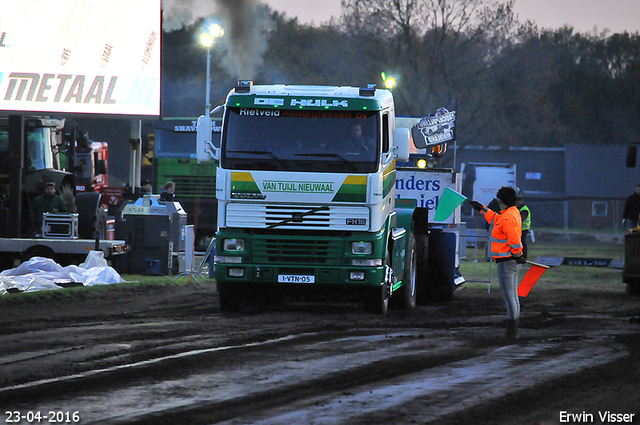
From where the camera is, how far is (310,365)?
8984 millimetres

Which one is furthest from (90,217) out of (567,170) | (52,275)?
(567,170)

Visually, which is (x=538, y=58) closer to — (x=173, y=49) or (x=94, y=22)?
(x=173, y=49)

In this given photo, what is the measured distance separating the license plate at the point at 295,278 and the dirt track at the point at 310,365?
0.53 m

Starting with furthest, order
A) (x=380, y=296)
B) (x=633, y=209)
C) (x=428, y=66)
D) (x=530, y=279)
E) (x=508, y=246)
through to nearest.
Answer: (x=428, y=66) < (x=633, y=209) < (x=380, y=296) < (x=530, y=279) < (x=508, y=246)

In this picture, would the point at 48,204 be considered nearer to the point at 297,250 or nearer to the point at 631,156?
the point at 297,250

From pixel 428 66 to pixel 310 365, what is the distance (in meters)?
43.8

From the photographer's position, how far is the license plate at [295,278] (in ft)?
41.8

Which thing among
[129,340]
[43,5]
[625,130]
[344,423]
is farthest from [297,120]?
[625,130]

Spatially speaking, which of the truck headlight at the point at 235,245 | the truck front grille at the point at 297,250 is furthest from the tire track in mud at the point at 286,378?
the truck headlight at the point at 235,245

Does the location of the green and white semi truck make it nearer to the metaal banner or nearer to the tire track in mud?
the tire track in mud

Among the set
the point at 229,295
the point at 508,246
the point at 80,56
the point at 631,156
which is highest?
the point at 80,56

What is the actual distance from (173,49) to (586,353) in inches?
1950

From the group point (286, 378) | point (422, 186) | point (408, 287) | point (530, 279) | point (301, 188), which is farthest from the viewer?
point (422, 186)

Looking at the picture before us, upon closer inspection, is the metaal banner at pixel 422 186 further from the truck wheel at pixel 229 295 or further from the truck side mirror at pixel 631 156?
the truck wheel at pixel 229 295
